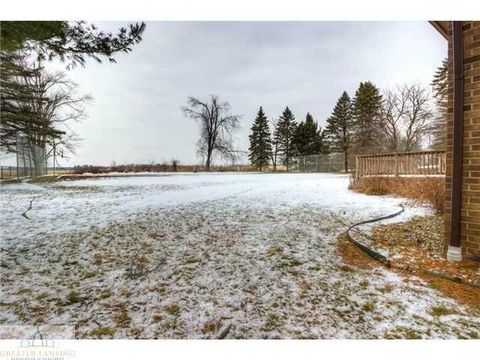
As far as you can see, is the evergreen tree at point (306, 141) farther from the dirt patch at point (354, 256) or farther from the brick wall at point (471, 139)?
the brick wall at point (471, 139)

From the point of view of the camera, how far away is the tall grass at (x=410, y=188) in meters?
5.47

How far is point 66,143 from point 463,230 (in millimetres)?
25464

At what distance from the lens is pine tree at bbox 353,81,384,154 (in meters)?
23.1

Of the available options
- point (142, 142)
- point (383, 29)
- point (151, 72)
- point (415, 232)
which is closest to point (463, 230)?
point (415, 232)

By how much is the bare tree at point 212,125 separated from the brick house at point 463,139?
27.6m

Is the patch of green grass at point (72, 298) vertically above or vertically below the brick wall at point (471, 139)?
below

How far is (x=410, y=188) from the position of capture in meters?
7.18

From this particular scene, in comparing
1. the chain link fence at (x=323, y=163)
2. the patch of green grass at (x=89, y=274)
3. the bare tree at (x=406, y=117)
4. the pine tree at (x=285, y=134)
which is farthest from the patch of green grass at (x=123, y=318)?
the pine tree at (x=285, y=134)

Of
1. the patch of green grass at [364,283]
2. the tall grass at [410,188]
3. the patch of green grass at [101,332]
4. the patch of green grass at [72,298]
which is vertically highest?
the tall grass at [410,188]

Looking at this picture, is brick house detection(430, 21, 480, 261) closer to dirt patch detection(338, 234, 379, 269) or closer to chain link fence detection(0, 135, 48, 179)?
dirt patch detection(338, 234, 379, 269)

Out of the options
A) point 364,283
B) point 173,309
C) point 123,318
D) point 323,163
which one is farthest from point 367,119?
point 123,318

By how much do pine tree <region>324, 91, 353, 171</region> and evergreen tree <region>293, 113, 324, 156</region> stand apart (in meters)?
3.41
